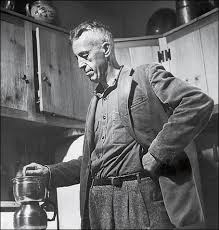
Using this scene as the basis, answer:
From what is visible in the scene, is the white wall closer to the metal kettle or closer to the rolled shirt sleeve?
the metal kettle

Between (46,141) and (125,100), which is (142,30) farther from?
(125,100)

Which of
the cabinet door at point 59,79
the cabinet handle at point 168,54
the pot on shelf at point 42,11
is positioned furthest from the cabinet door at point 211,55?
the pot on shelf at point 42,11

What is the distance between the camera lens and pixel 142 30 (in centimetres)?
369

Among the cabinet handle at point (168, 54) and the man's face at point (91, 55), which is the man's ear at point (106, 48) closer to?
the man's face at point (91, 55)

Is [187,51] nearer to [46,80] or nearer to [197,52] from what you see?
[197,52]

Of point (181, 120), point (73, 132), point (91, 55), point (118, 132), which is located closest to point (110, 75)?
point (91, 55)

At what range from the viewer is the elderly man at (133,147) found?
139cm

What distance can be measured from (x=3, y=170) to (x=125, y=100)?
1.39 m

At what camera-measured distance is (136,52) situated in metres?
2.89

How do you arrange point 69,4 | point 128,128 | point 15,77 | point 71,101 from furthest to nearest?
point 69,4
point 71,101
point 15,77
point 128,128

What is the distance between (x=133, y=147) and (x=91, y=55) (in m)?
0.40

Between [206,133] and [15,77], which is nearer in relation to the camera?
[15,77]

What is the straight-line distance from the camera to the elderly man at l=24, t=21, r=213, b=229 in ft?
4.56

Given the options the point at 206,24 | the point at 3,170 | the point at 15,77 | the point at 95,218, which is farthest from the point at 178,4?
the point at 95,218
